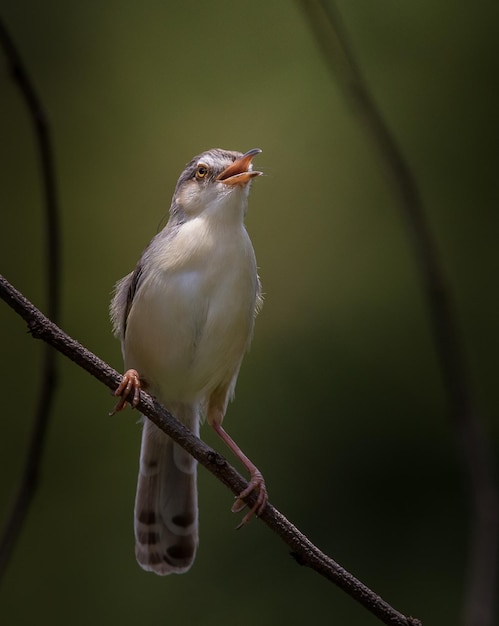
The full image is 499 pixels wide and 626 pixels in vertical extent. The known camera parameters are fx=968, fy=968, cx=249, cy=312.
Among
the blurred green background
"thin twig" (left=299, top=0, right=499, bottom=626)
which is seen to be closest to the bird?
"thin twig" (left=299, top=0, right=499, bottom=626)

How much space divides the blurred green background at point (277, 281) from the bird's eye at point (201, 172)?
1478 millimetres

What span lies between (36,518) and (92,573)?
18.4 inches

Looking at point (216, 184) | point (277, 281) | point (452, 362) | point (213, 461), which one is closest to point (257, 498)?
point (213, 461)

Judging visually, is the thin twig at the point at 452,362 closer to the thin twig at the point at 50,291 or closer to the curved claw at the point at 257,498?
the thin twig at the point at 50,291

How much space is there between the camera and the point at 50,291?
291 cm

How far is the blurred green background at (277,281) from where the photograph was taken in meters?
5.60

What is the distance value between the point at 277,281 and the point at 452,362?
3.95 metres

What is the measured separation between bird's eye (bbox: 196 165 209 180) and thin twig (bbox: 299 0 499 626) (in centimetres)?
125

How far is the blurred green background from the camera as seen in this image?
18.4 ft

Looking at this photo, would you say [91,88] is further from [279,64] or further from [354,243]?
[354,243]

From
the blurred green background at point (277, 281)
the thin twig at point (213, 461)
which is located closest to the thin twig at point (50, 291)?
the thin twig at point (213, 461)

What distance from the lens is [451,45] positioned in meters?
6.32

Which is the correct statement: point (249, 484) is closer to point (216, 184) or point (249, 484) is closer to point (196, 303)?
point (196, 303)

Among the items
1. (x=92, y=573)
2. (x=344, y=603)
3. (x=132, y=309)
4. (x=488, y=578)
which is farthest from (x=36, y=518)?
(x=488, y=578)
